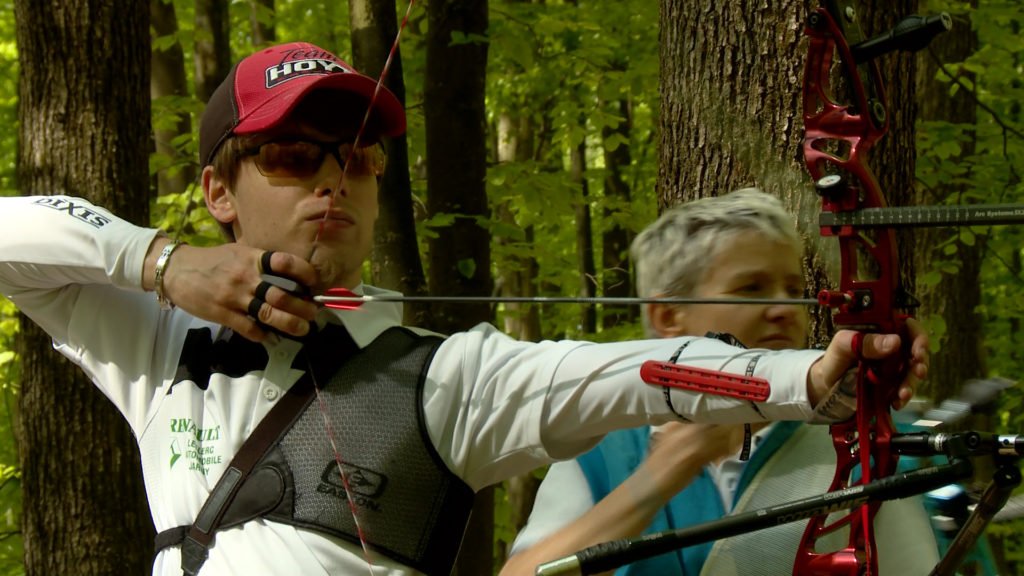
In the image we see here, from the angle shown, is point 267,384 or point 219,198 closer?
point 267,384

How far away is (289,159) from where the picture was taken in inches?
68.0

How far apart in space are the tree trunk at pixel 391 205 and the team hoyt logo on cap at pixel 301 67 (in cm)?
242

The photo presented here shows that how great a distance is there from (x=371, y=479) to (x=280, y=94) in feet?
2.04

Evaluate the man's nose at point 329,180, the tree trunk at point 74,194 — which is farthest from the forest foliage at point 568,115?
the man's nose at point 329,180

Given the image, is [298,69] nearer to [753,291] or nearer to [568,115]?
[753,291]

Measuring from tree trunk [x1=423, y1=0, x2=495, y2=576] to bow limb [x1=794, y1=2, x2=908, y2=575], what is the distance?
10.1 ft

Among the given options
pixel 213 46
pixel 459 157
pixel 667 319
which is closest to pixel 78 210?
pixel 667 319

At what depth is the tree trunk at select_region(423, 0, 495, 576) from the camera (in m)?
4.66

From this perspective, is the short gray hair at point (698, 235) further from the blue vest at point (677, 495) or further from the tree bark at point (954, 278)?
the tree bark at point (954, 278)

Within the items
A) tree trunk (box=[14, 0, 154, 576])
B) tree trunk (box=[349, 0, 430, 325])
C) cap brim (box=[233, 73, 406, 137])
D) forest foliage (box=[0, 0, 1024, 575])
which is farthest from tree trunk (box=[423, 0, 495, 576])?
cap brim (box=[233, 73, 406, 137])

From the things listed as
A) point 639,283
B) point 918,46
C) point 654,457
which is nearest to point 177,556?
point 654,457

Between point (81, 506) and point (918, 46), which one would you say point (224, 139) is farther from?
point (81, 506)

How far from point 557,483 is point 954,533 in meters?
0.59

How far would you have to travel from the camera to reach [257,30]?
7.54 m
